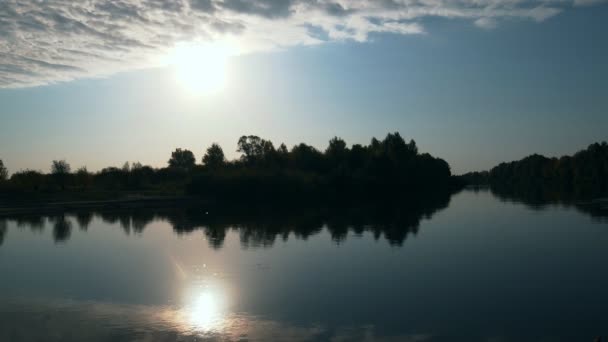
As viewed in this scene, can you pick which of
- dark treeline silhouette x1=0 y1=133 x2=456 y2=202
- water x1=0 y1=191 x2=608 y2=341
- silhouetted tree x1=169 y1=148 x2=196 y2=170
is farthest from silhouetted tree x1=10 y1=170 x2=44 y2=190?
silhouetted tree x1=169 y1=148 x2=196 y2=170

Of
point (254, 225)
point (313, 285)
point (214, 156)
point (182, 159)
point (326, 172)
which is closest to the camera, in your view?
point (313, 285)

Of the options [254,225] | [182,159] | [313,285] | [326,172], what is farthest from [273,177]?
[182,159]

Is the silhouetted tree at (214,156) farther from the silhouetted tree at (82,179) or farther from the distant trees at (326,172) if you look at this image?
the silhouetted tree at (82,179)

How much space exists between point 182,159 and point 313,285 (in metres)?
169

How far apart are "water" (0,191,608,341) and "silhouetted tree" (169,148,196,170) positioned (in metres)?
142

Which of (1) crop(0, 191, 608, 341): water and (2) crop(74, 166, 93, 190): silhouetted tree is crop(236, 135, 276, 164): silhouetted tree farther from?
(1) crop(0, 191, 608, 341): water

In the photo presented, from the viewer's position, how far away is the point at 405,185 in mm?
121938

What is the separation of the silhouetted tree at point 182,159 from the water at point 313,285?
14216 centimetres

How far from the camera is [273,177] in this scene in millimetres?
95938

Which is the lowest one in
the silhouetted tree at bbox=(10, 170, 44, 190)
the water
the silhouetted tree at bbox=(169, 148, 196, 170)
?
the water

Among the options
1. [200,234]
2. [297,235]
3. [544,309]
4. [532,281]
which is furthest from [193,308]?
[200,234]

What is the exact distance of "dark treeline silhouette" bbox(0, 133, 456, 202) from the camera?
9244 centimetres

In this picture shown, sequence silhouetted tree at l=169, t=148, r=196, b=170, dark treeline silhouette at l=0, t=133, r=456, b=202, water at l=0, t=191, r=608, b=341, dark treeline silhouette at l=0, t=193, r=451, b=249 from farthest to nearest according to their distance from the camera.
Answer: silhouetted tree at l=169, t=148, r=196, b=170 → dark treeline silhouette at l=0, t=133, r=456, b=202 → dark treeline silhouette at l=0, t=193, r=451, b=249 → water at l=0, t=191, r=608, b=341

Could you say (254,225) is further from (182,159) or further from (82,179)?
(182,159)
